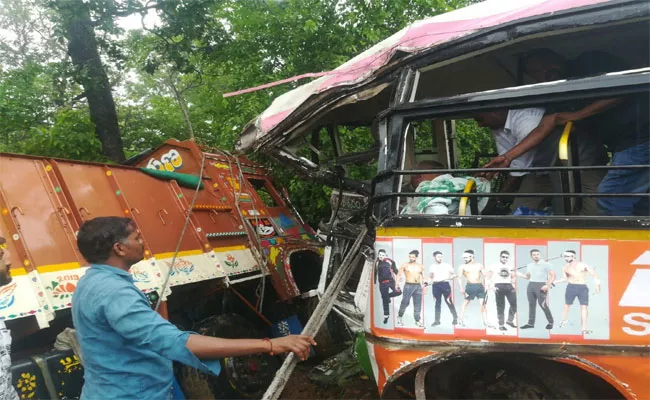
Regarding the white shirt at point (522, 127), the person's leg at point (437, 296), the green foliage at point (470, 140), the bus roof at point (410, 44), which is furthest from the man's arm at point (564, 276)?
the green foliage at point (470, 140)

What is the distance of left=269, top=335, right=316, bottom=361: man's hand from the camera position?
2.02 meters

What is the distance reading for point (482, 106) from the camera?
2.19 metres

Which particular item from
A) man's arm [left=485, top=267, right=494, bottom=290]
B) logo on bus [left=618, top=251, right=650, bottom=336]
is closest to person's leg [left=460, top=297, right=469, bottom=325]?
man's arm [left=485, top=267, right=494, bottom=290]

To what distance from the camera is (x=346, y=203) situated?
4.18 m

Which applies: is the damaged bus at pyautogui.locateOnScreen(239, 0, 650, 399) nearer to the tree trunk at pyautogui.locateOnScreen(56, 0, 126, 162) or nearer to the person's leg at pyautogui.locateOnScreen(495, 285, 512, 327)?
the person's leg at pyautogui.locateOnScreen(495, 285, 512, 327)

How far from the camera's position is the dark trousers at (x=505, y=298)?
6.67ft

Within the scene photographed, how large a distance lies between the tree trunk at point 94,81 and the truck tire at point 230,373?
4.34 metres

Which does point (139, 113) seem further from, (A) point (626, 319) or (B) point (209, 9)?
(A) point (626, 319)

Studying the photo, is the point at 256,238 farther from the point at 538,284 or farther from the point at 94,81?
the point at 94,81

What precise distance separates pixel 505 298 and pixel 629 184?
3.05 ft

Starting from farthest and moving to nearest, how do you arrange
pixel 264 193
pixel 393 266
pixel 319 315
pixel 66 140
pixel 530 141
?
1. pixel 66 140
2. pixel 264 193
3. pixel 319 315
4. pixel 530 141
5. pixel 393 266

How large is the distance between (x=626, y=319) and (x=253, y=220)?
4120 mm

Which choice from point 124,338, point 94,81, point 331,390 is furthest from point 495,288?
point 94,81

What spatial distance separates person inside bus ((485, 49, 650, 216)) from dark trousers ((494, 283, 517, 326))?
0.74 meters
